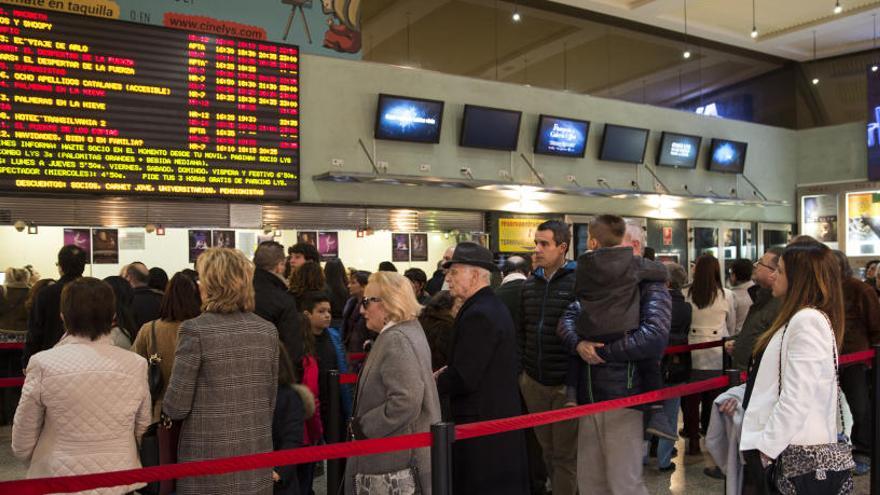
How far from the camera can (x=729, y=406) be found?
3.02 meters

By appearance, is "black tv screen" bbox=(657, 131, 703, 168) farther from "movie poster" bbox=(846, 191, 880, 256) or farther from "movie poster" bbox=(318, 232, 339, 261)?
"movie poster" bbox=(318, 232, 339, 261)

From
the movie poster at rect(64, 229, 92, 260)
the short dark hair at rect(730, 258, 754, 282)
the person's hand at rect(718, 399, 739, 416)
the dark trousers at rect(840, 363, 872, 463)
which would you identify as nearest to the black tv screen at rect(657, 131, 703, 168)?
the short dark hair at rect(730, 258, 754, 282)

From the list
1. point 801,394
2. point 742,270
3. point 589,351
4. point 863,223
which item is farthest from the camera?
point 863,223

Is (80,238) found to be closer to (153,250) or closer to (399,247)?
(153,250)

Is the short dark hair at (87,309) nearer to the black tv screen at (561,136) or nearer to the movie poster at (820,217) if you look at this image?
the black tv screen at (561,136)

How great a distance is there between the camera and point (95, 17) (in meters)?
7.38

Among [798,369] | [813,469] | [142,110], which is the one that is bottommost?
[813,469]

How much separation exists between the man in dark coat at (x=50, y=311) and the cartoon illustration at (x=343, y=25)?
16.4ft

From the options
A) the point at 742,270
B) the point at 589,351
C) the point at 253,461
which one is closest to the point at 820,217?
the point at 742,270

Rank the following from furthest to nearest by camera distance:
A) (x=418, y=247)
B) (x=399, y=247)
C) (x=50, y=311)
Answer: (x=418, y=247) → (x=399, y=247) → (x=50, y=311)

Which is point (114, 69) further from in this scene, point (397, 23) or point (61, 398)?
point (61, 398)

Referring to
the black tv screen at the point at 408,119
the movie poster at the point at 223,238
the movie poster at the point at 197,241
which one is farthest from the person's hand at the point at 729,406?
the black tv screen at the point at 408,119

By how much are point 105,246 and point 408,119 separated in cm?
398

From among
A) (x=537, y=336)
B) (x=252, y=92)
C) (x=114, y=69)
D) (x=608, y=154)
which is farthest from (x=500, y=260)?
(x=537, y=336)
